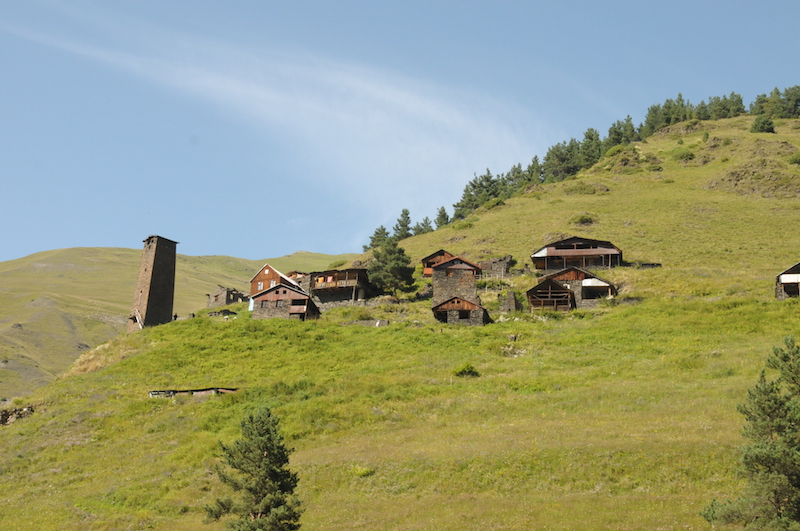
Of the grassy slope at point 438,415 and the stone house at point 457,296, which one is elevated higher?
the stone house at point 457,296

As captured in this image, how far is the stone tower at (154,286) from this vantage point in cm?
7212

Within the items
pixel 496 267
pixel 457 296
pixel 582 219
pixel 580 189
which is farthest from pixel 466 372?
pixel 580 189

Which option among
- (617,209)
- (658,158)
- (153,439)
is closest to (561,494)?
(153,439)

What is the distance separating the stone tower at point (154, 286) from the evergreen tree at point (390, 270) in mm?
23159

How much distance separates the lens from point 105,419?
4409 cm

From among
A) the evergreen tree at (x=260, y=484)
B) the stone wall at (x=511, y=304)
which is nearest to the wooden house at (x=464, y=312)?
the stone wall at (x=511, y=304)

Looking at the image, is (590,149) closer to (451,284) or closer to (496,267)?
(496,267)

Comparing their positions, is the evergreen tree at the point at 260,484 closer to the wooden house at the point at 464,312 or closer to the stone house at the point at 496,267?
the wooden house at the point at 464,312

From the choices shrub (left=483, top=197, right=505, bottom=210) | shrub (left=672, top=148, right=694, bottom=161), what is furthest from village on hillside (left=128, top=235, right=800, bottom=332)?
shrub (left=672, top=148, right=694, bottom=161)

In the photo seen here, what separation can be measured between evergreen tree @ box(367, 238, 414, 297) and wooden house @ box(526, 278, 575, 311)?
1744 centimetres

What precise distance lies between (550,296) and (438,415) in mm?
29949

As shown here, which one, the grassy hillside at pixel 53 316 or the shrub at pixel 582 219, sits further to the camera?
the shrub at pixel 582 219

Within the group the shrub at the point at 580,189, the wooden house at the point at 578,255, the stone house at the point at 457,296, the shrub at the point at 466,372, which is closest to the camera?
the shrub at the point at 466,372

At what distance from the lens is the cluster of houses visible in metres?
65.8
